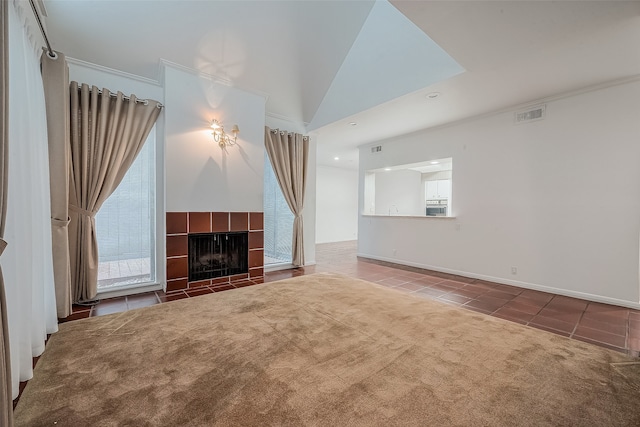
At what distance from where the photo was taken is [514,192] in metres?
4.02

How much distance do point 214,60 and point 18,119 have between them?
2365mm

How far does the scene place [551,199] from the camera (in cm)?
367

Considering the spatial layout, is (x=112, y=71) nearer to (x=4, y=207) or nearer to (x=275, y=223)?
(x=4, y=207)

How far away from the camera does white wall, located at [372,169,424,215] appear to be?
730cm

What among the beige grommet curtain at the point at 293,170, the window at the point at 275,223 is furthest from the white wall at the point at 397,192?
the window at the point at 275,223

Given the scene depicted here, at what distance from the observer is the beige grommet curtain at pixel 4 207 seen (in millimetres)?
1082

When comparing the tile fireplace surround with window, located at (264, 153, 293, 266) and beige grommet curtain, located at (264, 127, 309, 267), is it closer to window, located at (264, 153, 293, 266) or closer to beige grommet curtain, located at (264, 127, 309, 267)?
window, located at (264, 153, 293, 266)

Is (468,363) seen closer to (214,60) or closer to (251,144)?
(251,144)

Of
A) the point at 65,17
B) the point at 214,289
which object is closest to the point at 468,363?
the point at 214,289

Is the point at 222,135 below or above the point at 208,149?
above

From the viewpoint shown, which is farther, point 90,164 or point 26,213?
point 90,164

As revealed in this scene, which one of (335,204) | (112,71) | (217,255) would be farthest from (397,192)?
(112,71)

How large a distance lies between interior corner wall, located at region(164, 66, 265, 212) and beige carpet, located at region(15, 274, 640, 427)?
170 centimetres

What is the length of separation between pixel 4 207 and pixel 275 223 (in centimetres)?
384
